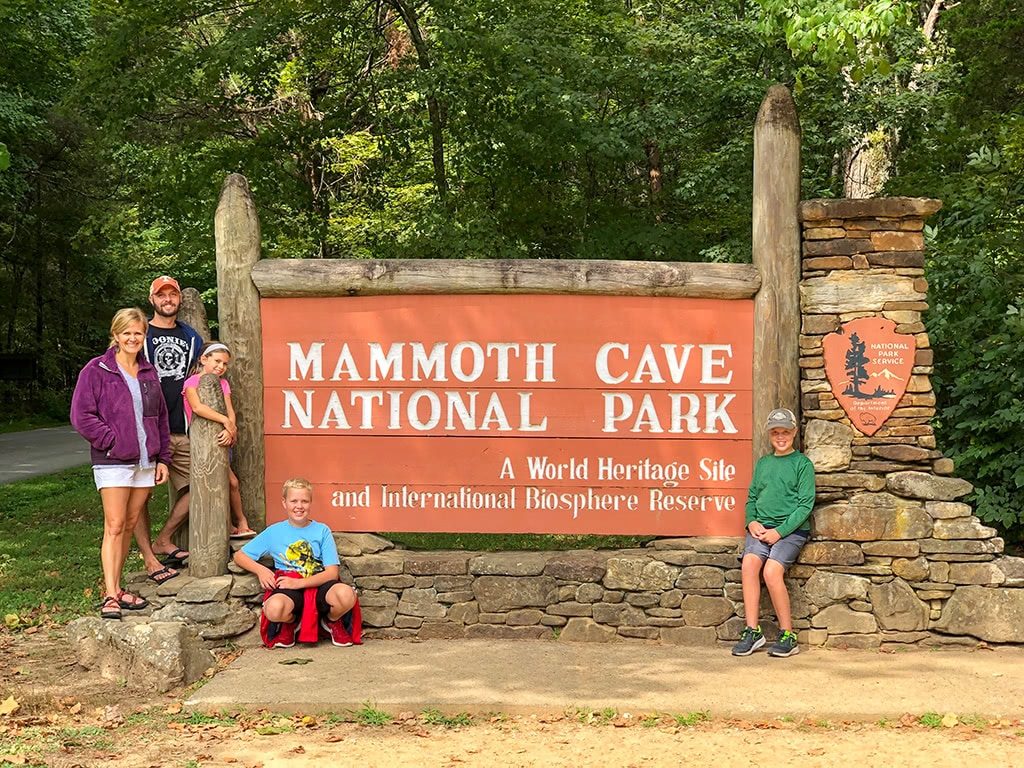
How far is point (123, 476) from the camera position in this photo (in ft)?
19.9

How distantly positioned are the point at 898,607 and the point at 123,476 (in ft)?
14.4

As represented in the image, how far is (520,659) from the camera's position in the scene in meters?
5.79

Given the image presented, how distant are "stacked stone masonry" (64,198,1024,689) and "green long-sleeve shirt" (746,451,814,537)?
0.18 meters

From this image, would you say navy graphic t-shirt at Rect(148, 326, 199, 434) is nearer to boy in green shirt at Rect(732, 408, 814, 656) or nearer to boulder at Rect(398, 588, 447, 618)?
boulder at Rect(398, 588, 447, 618)

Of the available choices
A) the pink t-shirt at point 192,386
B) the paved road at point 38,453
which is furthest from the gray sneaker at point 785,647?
the paved road at point 38,453

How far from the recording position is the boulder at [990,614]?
238 inches

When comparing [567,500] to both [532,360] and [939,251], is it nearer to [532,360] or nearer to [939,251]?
[532,360]

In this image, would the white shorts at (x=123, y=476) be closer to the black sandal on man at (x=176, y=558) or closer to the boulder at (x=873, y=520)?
the black sandal on man at (x=176, y=558)

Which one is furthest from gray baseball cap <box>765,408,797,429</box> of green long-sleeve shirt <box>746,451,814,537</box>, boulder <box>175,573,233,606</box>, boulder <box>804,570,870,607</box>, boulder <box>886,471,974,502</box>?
boulder <box>175,573,233,606</box>

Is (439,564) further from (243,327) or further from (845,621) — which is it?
(845,621)

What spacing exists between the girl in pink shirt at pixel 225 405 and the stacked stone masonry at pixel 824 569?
1.11ft

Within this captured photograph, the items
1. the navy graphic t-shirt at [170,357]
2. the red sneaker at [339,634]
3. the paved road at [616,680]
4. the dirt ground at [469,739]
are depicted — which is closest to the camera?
the dirt ground at [469,739]

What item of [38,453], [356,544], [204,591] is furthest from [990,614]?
[38,453]

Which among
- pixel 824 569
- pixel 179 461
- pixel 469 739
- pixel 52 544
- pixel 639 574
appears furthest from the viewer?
pixel 52 544
